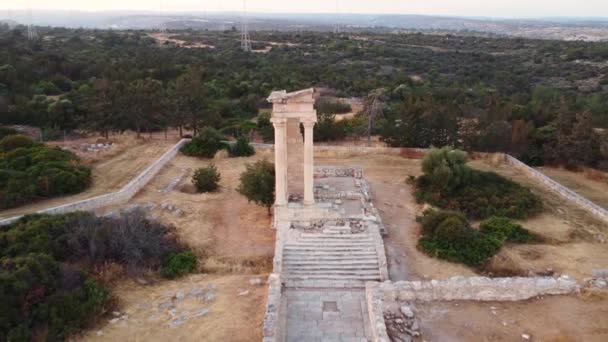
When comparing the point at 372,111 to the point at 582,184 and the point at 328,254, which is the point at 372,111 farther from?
the point at 328,254

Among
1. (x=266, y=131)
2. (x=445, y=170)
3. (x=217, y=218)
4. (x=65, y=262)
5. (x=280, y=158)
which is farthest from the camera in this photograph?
(x=266, y=131)

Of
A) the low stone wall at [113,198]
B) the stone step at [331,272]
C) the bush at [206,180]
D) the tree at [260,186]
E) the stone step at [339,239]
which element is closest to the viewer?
the stone step at [331,272]

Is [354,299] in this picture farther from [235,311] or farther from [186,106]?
[186,106]

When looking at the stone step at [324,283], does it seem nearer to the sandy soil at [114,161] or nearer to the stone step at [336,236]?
the stone step at [336,236]

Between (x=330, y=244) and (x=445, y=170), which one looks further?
(x=445, y=170)

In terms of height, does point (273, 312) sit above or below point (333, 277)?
above

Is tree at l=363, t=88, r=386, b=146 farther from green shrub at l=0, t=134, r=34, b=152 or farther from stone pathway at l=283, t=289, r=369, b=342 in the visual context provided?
green shrub at l=0, t=134, r=34, b=152

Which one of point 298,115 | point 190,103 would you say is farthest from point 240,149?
point 298,115

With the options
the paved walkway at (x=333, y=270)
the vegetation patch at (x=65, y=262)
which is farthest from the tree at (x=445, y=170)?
the vegetation patch at (x=65, y=262)
